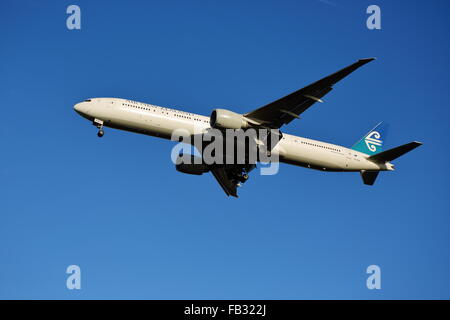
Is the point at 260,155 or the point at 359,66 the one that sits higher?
the point at 359,66

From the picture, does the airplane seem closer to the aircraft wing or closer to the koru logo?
the aircraft wing

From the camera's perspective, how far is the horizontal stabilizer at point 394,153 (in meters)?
42.3

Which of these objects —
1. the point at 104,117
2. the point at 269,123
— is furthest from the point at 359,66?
the point at 104,117

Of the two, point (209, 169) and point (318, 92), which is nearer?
point (318, 92)

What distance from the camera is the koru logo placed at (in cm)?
5053

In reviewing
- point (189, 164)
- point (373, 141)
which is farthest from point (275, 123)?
point (373, 141)

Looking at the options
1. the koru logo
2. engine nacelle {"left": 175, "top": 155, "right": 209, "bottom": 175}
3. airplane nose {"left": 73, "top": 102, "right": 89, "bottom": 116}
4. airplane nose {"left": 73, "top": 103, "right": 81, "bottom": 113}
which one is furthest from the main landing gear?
the koru logo

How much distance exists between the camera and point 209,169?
50438mm

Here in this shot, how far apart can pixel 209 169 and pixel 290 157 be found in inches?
353
